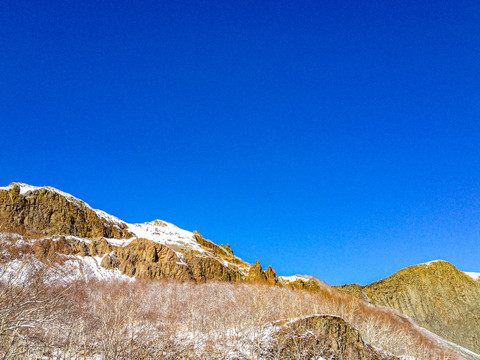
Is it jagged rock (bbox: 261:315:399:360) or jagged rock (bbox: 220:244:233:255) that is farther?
jagged rock (bbox: 220:244:233:255)

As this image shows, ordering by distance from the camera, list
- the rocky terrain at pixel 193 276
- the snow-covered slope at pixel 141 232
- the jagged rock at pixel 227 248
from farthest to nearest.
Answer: the jagged rock at pixel 227 248 → the snow-covered slope at pixel 141 232 → the rocky terrain at pixel 193 276

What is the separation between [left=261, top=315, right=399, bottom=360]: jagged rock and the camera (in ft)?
34.5

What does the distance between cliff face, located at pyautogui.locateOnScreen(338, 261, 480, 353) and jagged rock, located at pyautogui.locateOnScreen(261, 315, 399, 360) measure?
6933cm

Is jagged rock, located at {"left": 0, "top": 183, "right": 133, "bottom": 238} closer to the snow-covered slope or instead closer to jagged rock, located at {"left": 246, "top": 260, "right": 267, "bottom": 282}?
the snow-covered slope

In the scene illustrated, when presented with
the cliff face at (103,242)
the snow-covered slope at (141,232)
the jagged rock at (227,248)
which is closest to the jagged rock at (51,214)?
the cliff face at (103,242)

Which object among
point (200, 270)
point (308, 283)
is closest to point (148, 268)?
point (200, 270)

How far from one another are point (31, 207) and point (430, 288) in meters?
93.5

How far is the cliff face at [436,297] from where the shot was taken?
2625 inches

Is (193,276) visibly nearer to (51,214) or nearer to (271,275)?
(271,275)

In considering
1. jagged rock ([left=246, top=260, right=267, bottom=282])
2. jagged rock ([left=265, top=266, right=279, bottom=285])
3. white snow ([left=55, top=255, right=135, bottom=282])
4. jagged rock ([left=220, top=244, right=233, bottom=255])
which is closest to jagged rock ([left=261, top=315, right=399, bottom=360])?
white snow ([left=55, top=255, right=135, bottom=282])

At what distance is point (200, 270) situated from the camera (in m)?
63.4

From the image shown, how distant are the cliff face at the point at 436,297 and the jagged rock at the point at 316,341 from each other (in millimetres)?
69326

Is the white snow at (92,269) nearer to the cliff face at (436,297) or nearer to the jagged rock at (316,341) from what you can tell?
the jagged rock at (316,341)

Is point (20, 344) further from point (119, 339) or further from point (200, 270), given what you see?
point (200, 270)
